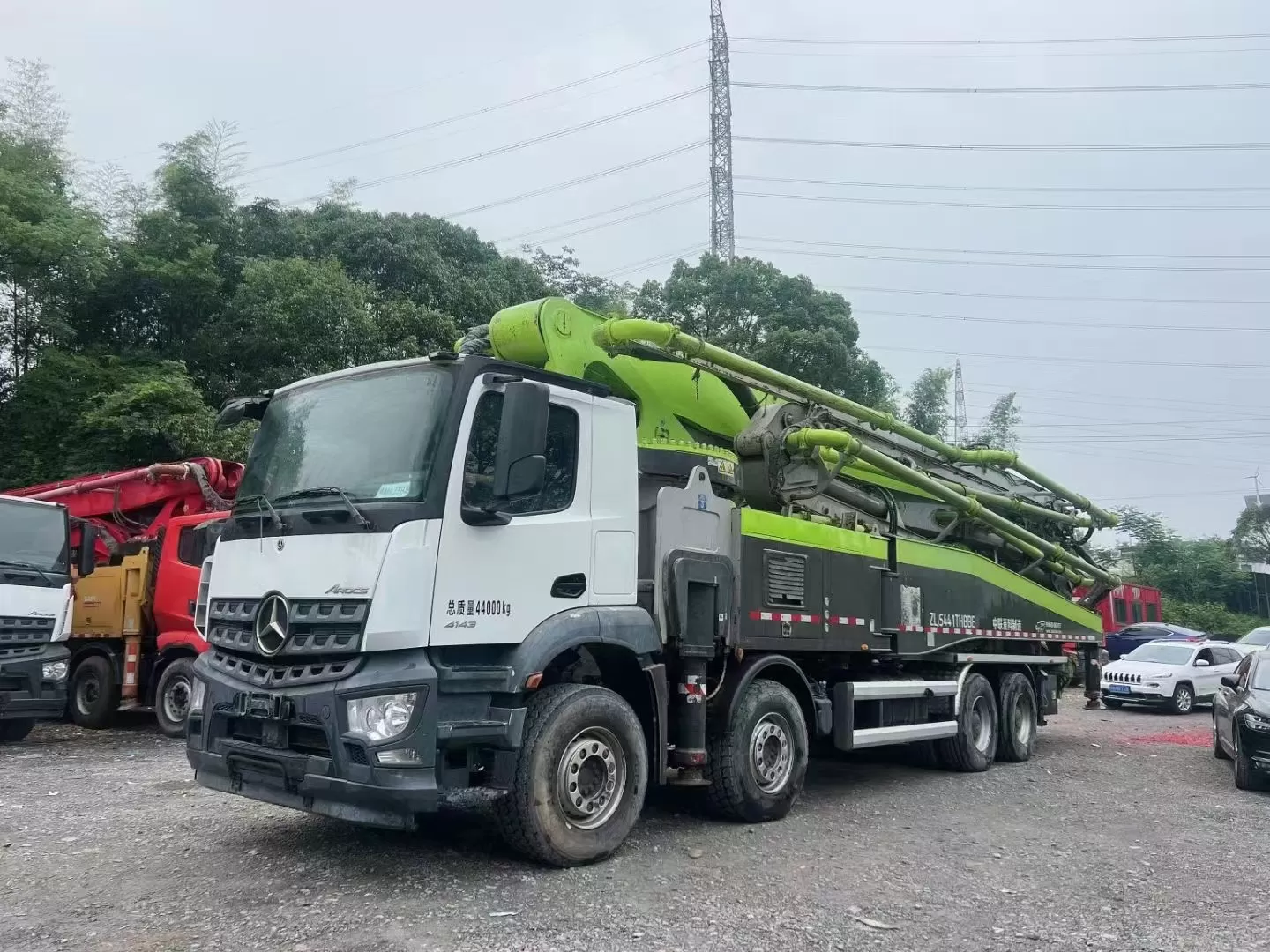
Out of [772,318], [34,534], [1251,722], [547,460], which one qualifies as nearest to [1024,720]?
[1251,722]

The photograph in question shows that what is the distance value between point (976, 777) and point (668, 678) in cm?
483

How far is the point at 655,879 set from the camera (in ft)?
17.4

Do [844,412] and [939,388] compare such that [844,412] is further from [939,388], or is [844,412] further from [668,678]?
[939,388]

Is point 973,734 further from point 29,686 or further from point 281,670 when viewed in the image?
point 29,686

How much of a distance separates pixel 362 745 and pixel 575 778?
4.05 feet

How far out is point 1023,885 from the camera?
18.1 ft

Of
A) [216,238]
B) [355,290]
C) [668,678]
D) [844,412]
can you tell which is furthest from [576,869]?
[216,238]

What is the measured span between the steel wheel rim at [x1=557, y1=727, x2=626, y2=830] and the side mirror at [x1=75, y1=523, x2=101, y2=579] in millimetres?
7486

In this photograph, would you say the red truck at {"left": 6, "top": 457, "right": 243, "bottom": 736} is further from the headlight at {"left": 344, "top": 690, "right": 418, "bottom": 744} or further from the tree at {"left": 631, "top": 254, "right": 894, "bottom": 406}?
the tree at {"left": 631, "top": 254, "right": 894, "bottom": 406}

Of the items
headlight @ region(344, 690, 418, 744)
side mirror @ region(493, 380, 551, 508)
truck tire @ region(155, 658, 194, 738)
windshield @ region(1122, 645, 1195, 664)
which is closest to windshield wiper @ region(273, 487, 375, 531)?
side mirror @ region(493, 380, 551, 508)

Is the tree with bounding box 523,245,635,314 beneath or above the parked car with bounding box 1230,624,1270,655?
above

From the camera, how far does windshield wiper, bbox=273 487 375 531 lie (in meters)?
4.83

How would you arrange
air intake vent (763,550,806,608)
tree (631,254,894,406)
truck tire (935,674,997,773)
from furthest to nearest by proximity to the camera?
1. tree (631,254,894,406)
2. truck tire (935,674,997,773)
3. air intake vent (763,550,806,608)

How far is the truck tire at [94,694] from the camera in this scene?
1155 centimetres
